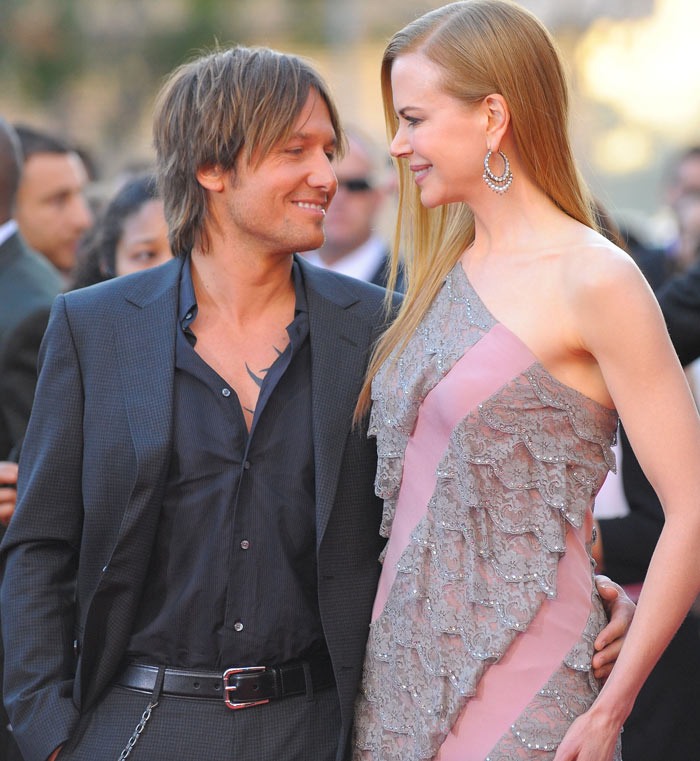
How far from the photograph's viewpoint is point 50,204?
6422 mm

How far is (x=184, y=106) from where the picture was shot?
3363mm

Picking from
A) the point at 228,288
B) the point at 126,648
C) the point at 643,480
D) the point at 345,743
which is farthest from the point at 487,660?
the point at 643,480

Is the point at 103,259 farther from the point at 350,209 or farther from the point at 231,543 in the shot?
the point at 350,209

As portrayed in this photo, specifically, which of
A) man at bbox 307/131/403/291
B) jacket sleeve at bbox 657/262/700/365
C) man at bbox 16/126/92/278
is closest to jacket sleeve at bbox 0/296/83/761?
jacket sleeve at bbox 657/262/700/365

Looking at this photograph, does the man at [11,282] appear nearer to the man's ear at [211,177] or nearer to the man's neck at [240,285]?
the man's neck at [240,285]

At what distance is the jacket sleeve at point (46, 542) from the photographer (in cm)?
308

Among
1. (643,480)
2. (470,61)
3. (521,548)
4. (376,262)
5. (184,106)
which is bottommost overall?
(376,262)

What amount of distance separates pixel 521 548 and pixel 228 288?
1.17 metres

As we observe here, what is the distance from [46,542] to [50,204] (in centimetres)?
363

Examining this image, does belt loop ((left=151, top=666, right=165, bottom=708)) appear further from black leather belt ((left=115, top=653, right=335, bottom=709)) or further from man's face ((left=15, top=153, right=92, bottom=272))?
man's face ((left=15, top=153, right=92, bottom=272))

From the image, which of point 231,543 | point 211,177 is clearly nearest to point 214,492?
point 231,543

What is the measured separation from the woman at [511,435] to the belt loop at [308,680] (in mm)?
164

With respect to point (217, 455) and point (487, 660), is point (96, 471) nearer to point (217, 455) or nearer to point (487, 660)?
point (217, 455)

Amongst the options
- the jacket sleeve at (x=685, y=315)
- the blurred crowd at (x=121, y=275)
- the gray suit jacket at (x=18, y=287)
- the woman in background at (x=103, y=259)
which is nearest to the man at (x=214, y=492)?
the blurred crowd at (x=121, y=275)
